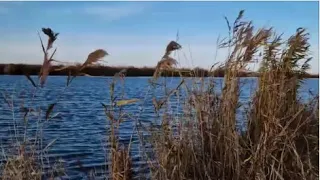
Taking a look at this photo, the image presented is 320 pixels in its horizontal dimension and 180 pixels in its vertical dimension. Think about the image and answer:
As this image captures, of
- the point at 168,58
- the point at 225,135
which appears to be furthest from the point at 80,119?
the point at 168,58

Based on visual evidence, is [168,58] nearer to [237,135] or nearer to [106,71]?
[106,71]

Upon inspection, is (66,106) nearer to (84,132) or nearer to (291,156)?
(84,132)

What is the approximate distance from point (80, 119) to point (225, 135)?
318 inches

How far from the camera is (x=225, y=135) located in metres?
3.99

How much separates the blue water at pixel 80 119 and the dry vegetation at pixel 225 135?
0.11 m

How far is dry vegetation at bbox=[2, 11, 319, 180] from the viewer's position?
384cm

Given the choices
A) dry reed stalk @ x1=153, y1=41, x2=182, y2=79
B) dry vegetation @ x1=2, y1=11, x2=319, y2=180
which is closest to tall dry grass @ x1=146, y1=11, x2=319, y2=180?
dry vegetation @ x1=2, y1=11, x2=319, y2=180

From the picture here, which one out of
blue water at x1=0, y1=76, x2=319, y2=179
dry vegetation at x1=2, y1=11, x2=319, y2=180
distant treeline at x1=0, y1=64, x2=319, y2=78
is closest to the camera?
distant treeline at x1=0, y1=64, x2=319, y2=78

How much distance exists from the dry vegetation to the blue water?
0.11 meters

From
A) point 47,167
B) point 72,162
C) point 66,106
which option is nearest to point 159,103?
point 47,167

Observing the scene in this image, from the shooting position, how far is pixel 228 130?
3980 mm

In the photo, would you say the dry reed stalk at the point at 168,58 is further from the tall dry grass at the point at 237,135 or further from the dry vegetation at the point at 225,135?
the tall dry grass at the point at 237,135

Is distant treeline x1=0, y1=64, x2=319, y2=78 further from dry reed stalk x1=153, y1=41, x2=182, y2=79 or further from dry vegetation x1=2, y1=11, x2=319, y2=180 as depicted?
dry reed stalk x1=153, y1=41, x2=182, y2=79

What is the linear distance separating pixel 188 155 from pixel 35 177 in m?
1.24
